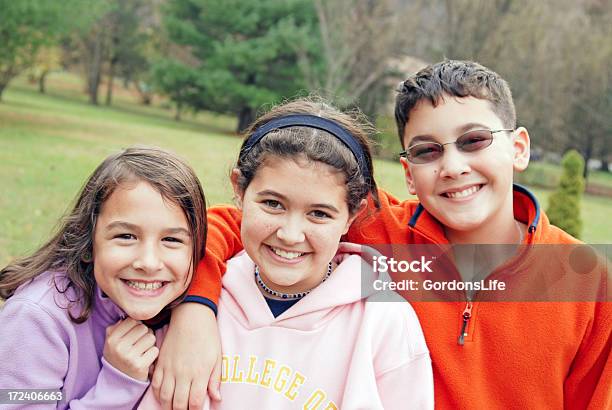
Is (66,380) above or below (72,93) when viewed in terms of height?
below

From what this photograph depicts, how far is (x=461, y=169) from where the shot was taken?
2.09 metres

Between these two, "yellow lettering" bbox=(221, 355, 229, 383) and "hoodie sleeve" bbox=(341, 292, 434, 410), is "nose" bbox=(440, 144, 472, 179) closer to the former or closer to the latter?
"hoodie sleeve" bbox=(341, 292, 434, 410)

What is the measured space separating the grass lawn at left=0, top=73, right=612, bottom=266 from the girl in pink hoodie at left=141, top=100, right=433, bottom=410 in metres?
0.41

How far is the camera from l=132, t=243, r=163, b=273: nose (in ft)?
6.10

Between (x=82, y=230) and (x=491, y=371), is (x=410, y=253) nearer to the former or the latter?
(x=491, y=371)

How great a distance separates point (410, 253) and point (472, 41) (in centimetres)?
2694

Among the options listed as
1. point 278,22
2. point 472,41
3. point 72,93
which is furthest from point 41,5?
point 72,93

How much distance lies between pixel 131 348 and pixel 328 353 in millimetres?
637

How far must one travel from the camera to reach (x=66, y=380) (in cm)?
188

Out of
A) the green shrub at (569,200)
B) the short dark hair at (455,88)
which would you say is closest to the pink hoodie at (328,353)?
the short dark hair at (455,88)

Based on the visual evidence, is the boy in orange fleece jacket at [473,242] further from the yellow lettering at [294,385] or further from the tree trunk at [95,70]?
the tree trunk at [95,70]

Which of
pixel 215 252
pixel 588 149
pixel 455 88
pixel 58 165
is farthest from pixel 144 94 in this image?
pixel 455 88

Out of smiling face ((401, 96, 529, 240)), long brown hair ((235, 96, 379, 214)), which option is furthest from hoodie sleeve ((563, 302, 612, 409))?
long brown hair ((235, 96, 379, 214))

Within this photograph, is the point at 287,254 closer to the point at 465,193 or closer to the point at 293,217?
the point at 293,217
